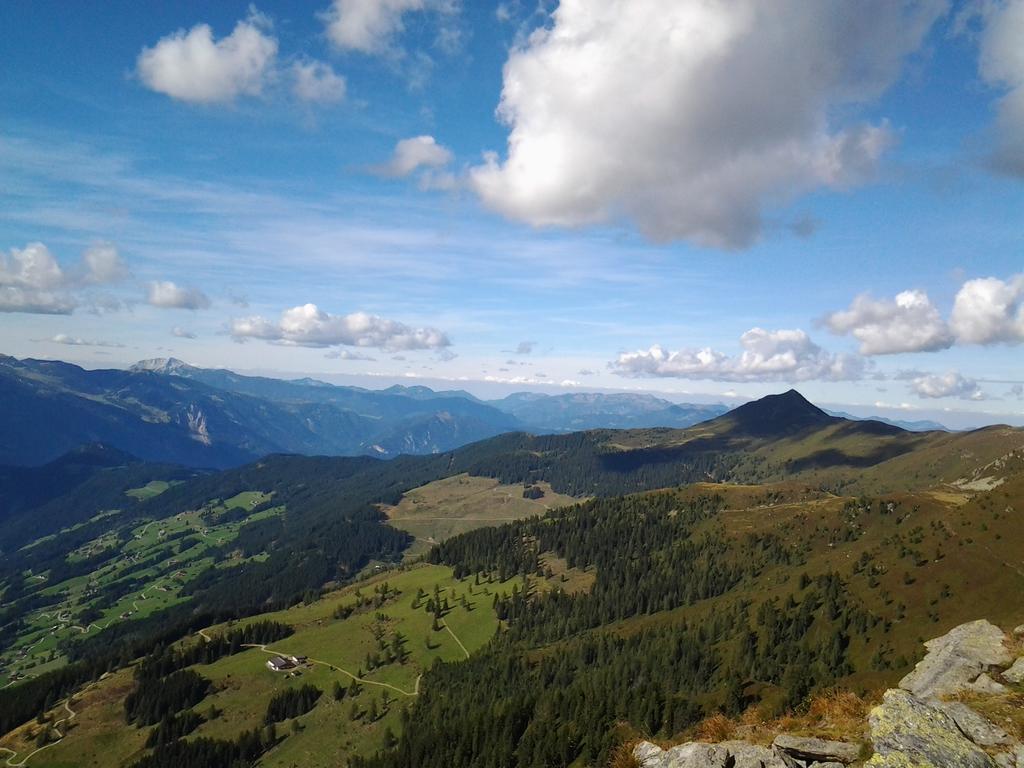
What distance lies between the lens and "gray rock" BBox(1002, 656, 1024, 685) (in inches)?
1312

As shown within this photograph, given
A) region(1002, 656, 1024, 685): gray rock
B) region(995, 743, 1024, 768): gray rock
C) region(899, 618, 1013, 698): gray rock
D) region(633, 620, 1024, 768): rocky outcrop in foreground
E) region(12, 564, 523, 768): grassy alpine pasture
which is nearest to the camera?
region(633, 620, 1024, 768): rocky outcrop in foreground

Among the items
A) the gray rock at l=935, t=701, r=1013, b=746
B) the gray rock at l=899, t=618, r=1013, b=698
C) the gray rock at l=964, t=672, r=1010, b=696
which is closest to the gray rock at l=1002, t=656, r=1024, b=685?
the gray rock at l=964, t=672, r=1010, b=696

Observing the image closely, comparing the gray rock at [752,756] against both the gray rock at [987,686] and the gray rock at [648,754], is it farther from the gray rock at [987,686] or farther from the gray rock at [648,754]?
the gray rock at [987,686]

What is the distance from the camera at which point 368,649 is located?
199625 mm

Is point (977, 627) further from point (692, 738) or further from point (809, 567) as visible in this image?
point (809, 567)

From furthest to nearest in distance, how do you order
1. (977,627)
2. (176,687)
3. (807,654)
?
1. (176,687)
2. (807,654)
3. (977,627)

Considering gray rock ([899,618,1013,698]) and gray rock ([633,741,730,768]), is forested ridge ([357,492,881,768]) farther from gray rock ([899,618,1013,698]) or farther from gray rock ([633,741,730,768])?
gray rock ([633,741,730,768])

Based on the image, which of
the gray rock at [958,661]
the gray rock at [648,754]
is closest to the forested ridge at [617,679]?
the gray rock at [958,661]

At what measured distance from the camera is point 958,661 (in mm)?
39375

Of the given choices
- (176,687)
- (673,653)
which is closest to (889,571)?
(673,653)

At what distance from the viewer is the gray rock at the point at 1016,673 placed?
3332 centimetres

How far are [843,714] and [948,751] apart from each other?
789cm

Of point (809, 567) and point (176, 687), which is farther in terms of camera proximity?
point (809, 567)

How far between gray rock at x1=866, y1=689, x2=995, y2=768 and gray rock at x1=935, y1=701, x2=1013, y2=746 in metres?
0.72
